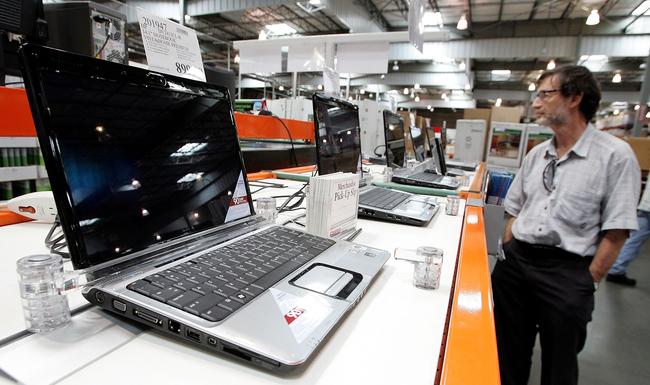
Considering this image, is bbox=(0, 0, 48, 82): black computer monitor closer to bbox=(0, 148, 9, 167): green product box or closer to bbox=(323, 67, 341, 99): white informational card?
bbox=(0, 148, 9, 167): green product box

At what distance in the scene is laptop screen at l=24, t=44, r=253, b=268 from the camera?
1.44 feet

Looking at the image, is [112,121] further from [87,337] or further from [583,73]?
[583,73]

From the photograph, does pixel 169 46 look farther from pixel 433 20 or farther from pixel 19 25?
pixel 433 20

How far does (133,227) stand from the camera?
0.51 m

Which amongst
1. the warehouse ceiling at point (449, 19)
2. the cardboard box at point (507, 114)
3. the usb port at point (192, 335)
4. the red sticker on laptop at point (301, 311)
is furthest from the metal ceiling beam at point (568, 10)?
the usb port at point (192, 335)

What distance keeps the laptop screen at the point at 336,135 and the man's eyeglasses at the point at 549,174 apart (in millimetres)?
767

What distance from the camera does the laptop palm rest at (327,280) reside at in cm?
49

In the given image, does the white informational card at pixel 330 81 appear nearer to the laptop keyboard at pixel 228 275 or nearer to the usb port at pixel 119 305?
the laptop keyboard at pixel 228 275

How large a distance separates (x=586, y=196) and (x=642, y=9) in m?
7.78

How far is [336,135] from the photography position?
122 centimetres

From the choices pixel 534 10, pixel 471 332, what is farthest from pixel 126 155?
pixel 534 10

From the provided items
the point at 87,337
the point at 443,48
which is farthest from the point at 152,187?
the point at 443,48

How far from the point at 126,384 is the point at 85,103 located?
15.1 inches

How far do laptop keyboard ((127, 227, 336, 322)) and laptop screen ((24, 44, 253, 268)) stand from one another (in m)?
0.09
